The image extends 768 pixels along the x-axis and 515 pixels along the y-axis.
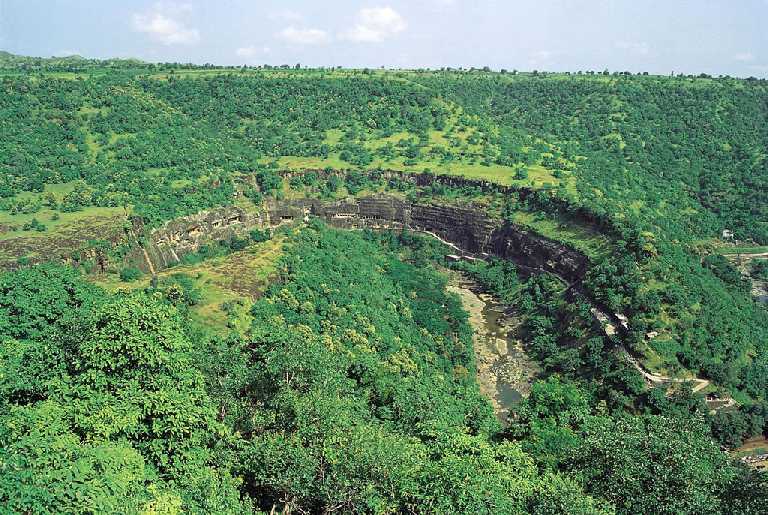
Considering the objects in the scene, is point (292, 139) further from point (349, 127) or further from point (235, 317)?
point (235, 317)

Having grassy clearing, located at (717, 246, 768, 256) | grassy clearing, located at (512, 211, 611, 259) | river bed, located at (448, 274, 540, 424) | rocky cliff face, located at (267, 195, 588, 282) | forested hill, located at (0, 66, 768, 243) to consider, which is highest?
forested hill, located at (0, 66, 768, 243)

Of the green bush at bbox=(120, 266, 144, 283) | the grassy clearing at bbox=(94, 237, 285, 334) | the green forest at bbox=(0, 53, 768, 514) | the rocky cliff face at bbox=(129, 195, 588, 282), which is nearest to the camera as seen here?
the green forest at bbox=(0, 53, 768, 514)

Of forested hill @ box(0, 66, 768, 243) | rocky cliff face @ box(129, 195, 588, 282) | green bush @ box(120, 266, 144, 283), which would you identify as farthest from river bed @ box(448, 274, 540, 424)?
green bush @ box(120, 266, 144, 283)

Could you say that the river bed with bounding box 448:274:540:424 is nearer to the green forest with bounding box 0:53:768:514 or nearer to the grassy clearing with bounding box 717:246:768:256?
the green forest with bounding box 0:53:768:514

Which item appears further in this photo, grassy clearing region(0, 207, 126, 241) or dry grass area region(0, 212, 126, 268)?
grassy clearing region(0, 207, 126, 241)

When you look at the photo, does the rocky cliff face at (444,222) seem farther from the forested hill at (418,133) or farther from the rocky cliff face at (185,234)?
the forested hill at (418,133)

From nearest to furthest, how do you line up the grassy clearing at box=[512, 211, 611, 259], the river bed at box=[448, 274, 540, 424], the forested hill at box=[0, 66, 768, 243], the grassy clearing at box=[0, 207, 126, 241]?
the grassy clearing at box=[0, 207, 126, 241]
the river bed at box=[448, 274, 540, 424]
the grassy clearing at box=[512, 211, 611, 259]
the forested hill at box=[0, 66, 768, 243]

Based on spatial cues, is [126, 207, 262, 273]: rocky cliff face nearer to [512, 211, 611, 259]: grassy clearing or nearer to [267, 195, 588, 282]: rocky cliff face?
[267, 195, 588, 282]: rocky cliff face

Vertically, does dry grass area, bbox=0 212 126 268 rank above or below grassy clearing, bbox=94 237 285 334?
above

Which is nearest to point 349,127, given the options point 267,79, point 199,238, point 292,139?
point 292,139

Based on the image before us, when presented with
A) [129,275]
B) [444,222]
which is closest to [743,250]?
[444,222]
